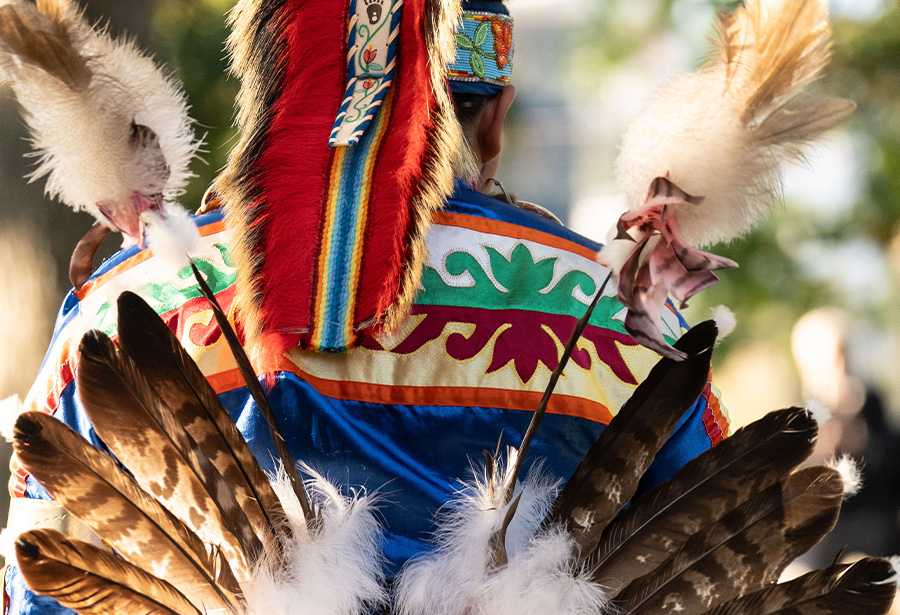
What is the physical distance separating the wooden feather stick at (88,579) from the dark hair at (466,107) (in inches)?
41.7

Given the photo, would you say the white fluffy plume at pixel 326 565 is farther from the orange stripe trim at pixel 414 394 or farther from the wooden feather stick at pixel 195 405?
the orange stripe trim at pixel 414 394

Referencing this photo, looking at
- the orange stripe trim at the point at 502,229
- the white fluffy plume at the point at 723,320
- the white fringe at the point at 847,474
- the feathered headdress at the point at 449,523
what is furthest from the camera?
the orange stripe trim at the point at 502,229

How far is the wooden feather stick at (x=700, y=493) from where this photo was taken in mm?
1310

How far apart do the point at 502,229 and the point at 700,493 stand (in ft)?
1.88

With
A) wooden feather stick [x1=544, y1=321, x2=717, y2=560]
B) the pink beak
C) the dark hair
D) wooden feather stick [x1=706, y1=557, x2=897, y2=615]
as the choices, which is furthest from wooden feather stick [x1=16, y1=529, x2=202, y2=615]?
the dark hair

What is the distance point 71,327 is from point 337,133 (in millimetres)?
591

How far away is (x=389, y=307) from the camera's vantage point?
4.90 feet

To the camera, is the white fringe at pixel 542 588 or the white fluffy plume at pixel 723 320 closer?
the white fringe at pixel 542 588

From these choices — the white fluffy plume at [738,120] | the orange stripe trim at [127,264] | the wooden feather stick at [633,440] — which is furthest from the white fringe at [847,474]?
the orange stripe trim at [127,264]

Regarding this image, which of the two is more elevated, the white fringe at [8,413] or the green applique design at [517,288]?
the green applique design at [517,288]

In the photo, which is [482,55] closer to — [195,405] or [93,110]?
[93,110]

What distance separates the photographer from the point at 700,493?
1.33 metres

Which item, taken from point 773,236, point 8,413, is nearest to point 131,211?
point 8,413

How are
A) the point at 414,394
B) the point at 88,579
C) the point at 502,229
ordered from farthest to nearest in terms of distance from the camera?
the point at 502,229, the point at 414,394, the point at 88,579
